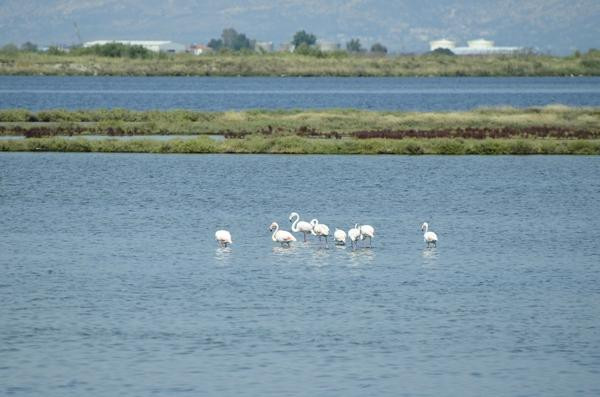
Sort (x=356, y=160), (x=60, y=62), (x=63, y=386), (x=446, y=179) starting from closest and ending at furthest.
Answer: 1. (x=63, y=386)
2. (x=446, y=179)
3. (x=356, y=160)
4. (x=60, y=62)

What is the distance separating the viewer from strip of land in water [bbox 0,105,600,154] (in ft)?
176

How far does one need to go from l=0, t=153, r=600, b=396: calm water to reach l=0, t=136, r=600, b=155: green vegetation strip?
795 cm

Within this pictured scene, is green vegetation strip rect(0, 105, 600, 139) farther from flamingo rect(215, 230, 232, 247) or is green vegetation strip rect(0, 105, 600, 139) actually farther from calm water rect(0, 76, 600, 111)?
flamingo rect(215, 230, 232, 247)

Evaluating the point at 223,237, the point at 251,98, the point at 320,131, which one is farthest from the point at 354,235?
the point at 251,98

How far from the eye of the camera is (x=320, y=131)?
202 feet

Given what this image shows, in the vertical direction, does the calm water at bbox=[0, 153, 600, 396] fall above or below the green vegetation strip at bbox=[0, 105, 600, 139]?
above

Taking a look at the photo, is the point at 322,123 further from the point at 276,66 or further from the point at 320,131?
the point at 276,66

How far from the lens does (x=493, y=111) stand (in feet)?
234

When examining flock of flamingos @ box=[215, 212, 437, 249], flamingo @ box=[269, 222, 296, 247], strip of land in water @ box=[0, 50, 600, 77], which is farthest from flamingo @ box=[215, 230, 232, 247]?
strip of land in water @ box=[0, 50, 600, 77]

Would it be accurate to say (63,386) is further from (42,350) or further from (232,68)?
(232,68)

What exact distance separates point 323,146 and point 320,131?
324 inches

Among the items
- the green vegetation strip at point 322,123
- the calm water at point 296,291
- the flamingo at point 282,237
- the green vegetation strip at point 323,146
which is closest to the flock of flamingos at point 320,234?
the flamingo at point 282,237

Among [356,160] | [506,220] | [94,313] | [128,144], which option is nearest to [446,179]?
[356,160]

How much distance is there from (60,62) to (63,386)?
168m
